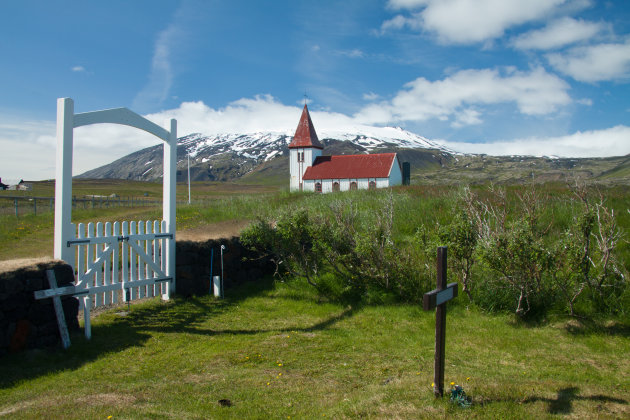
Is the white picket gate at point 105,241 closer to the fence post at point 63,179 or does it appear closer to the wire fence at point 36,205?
the fence post at point 63,179

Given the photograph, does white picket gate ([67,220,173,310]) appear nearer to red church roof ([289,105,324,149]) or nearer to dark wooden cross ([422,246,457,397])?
dark wooden cross ([422,246,457,397])

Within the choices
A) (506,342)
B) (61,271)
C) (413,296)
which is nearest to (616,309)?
(506,342)

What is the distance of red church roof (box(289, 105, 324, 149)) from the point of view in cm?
4628

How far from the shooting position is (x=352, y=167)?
4359cm

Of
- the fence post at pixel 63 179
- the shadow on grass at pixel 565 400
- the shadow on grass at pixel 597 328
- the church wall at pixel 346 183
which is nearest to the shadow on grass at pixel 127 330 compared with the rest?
the fence post at pixel 63 179

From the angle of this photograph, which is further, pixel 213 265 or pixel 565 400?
pixel 213 265

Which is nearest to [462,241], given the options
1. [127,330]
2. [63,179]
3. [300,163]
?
[127,330]

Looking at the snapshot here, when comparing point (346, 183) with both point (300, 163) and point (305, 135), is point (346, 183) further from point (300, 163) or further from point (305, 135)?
point (305, 135)

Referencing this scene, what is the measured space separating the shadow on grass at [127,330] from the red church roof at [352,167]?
3342cm

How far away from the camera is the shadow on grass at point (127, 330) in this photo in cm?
547

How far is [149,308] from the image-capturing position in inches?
321

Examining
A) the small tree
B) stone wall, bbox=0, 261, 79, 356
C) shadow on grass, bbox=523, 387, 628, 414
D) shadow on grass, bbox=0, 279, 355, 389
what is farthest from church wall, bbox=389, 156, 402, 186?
shadow on grass, bbox=523, 387, 628, 414

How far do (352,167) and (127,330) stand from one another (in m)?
37.7

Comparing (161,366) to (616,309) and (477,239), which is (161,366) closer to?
(477,239)
